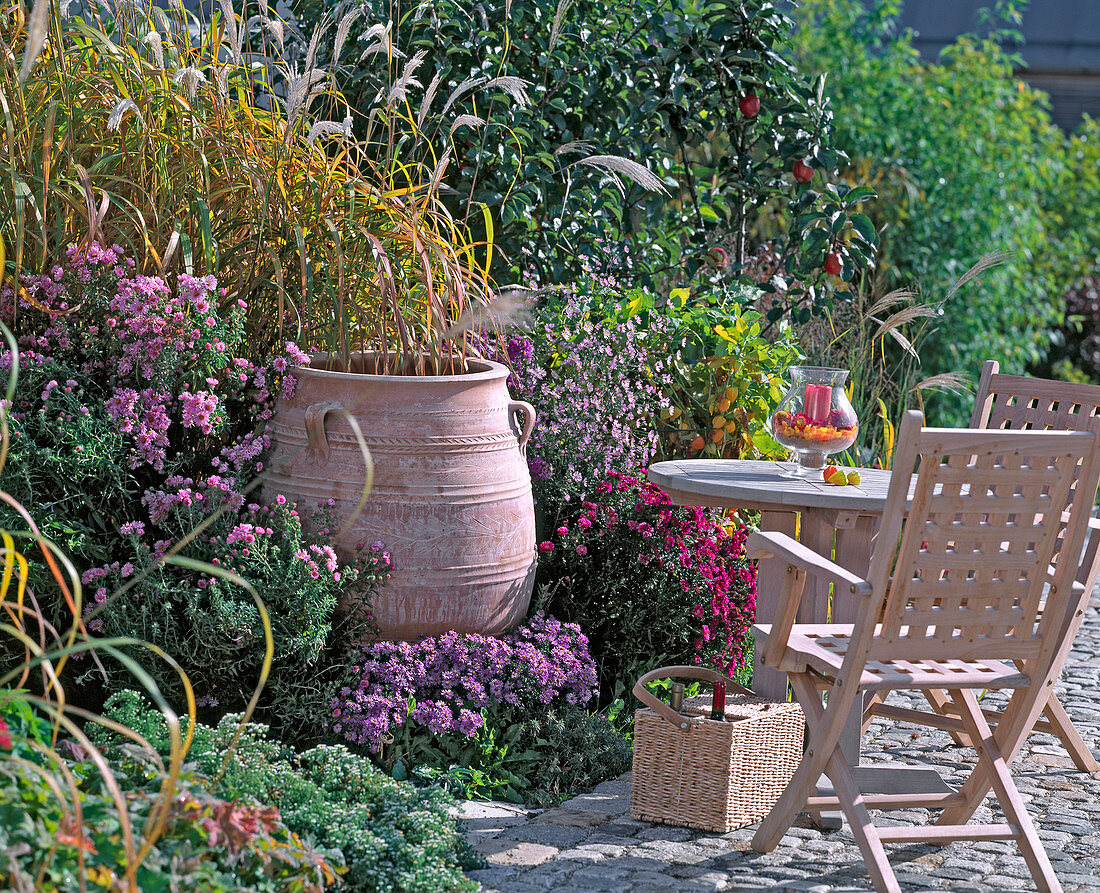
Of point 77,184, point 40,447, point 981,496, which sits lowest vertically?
point 40,447

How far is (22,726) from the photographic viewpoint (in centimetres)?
209

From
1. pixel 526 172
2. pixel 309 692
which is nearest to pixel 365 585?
pixel 309 692

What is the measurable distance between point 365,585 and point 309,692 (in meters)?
0.32

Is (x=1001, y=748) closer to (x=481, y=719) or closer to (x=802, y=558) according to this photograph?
(x=802, y=558)

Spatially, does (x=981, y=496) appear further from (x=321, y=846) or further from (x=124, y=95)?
(x=124, y=95)

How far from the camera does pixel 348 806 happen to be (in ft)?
8.66

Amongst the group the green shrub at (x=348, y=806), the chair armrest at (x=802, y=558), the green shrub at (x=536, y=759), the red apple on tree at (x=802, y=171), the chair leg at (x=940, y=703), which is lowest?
the green shrub at (x=536, y=759)

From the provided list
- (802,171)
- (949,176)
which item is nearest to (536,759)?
(802,171)

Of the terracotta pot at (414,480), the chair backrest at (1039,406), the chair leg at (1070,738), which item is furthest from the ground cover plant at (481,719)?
the chair backrest at (1039,406)

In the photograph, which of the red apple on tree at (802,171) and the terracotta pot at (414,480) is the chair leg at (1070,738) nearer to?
the terracotta pot at (414,480)

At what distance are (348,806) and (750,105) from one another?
12.6ft

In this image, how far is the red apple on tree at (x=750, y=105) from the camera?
5.45 meters

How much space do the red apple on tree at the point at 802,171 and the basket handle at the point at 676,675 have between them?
273 centimetres

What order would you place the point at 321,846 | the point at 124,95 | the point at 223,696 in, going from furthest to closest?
the point at 124,95 < the point at 223,696 < the point at 321,846
